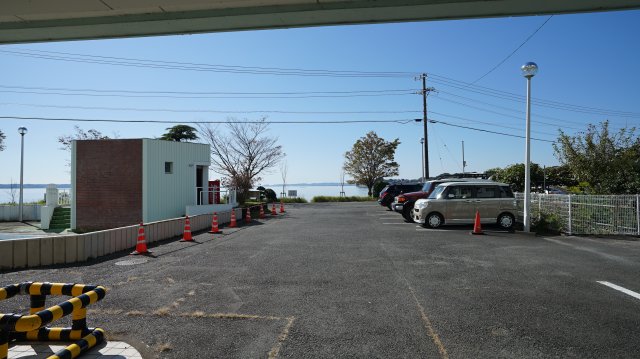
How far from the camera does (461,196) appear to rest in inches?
605


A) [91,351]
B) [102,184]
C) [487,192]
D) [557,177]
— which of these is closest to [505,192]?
[487,192]

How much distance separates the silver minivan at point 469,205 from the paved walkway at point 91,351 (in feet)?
41.6

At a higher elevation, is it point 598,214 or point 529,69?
point 529,69

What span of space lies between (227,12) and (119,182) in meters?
19.0

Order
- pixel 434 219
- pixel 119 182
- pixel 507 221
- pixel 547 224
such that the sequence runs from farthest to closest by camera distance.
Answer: pixel 119 182, pixel 434 219, pixel 507 221, pixel 547 224

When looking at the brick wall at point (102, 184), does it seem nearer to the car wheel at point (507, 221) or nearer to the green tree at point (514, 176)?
the car wheel at point (507, 221)

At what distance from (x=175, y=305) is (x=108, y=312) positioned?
885 mm

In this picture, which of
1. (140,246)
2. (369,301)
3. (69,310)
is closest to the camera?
(69,310)

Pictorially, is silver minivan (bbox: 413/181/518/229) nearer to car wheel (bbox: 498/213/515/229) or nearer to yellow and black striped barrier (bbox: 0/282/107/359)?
car wheel (bbox: 498/213/515/229)

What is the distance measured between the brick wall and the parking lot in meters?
12.1

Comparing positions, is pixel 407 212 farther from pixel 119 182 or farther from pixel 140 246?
pixel 119 182

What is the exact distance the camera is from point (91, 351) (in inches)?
167

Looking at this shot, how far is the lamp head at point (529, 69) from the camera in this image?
13789 millimetres

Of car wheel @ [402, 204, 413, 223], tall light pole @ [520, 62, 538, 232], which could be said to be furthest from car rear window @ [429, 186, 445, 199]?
tall light pole @ [520, 62, 538, 232]
